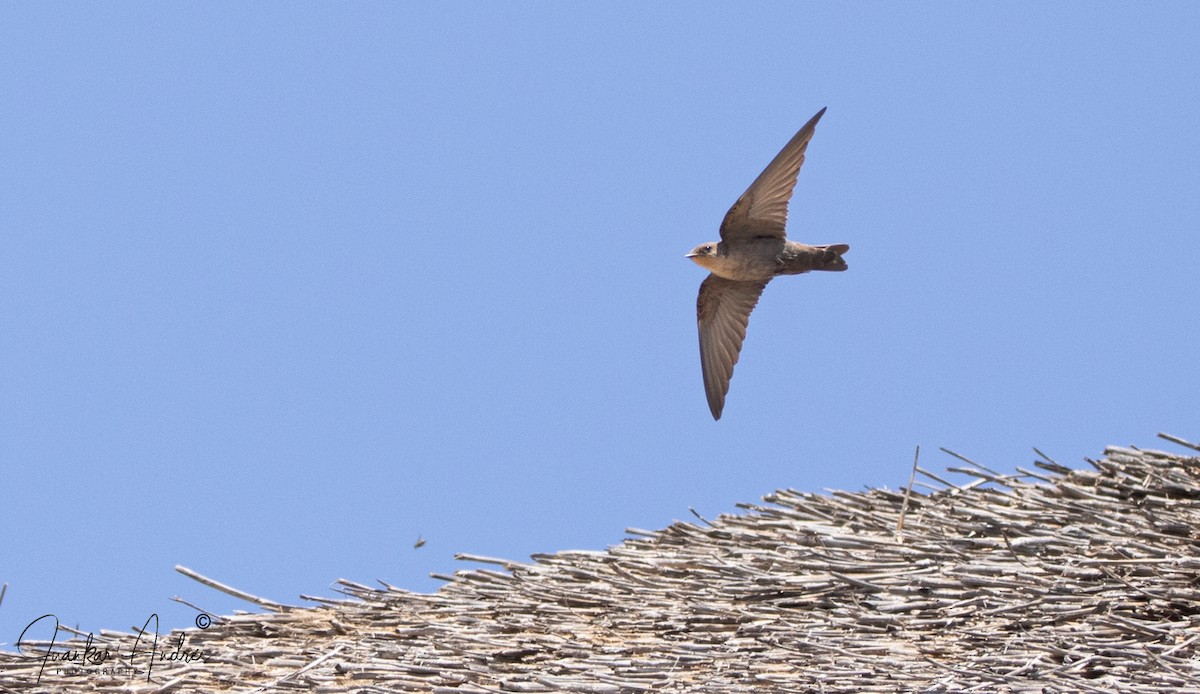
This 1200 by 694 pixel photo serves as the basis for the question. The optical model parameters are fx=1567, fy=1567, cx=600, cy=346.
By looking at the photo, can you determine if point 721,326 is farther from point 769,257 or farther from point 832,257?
point 832,257

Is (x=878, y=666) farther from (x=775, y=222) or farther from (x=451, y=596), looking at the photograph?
(x=775, y=222)

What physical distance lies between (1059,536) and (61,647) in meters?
4.77

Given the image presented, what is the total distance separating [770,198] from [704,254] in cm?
56

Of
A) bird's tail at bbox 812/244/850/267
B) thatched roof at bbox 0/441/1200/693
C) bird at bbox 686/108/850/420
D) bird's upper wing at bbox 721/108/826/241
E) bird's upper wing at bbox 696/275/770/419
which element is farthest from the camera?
bird's upper wing at bbox 696/275/770/419

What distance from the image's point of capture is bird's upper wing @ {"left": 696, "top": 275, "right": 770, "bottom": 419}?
33.0ft

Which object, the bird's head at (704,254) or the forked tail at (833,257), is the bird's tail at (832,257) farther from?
the bird's head at (704,254)

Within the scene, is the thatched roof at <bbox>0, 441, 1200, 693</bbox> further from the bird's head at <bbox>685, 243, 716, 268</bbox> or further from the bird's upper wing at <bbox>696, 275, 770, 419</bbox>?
the bird's head at <bbox>685, 243, 716, 268</bbox>

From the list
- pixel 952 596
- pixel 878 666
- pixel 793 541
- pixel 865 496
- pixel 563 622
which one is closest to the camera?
pixel 878 666

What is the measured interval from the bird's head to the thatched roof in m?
1.73

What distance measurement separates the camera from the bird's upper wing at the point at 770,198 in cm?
914

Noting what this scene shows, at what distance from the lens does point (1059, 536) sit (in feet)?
23.4

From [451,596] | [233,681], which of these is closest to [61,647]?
[233,681]

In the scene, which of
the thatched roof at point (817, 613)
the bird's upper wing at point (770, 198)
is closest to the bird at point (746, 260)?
the bird's upper wing at point (770, 198)

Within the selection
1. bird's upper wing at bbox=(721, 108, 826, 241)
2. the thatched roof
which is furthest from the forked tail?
the thatched roof
